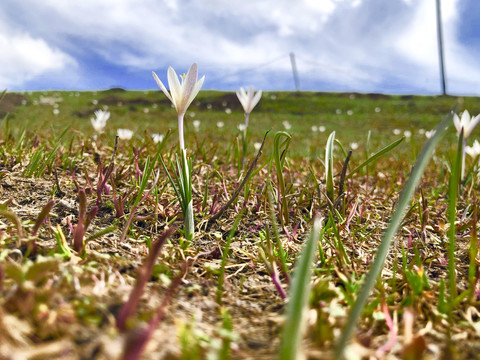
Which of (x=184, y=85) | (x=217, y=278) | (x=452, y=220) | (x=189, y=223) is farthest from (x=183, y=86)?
(x=452, y=220)

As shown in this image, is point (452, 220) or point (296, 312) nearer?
point (296, 312)

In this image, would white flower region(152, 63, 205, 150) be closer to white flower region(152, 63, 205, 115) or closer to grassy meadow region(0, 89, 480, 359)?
white flower region(152, 63, 205, 115)

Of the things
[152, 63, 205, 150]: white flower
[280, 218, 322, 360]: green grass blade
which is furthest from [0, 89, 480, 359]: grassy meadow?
[152, 63, 205, 150]: white flower

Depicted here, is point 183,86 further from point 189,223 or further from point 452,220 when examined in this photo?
point 452,220

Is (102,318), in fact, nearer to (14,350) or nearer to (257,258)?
(14,350)

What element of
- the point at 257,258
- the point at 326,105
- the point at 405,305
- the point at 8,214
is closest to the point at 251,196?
the point at 257,258

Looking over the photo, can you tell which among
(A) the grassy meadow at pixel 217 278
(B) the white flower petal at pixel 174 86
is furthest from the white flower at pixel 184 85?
(A) the grassy meadow at pixel 217 278

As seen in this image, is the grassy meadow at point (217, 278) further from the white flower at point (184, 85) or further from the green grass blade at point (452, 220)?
the white flower at point (184, 85)

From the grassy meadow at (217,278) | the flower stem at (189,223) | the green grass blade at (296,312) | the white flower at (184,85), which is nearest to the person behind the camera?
the green grass blade at (296,312)

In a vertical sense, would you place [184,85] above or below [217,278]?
above

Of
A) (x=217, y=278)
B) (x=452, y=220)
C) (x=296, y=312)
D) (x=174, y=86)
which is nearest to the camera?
(x=296, y=312)

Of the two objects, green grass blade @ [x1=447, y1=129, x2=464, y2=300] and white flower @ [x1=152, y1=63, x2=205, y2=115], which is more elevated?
white flower @ [x1=152, y1=63, x2=205, y2=115]
